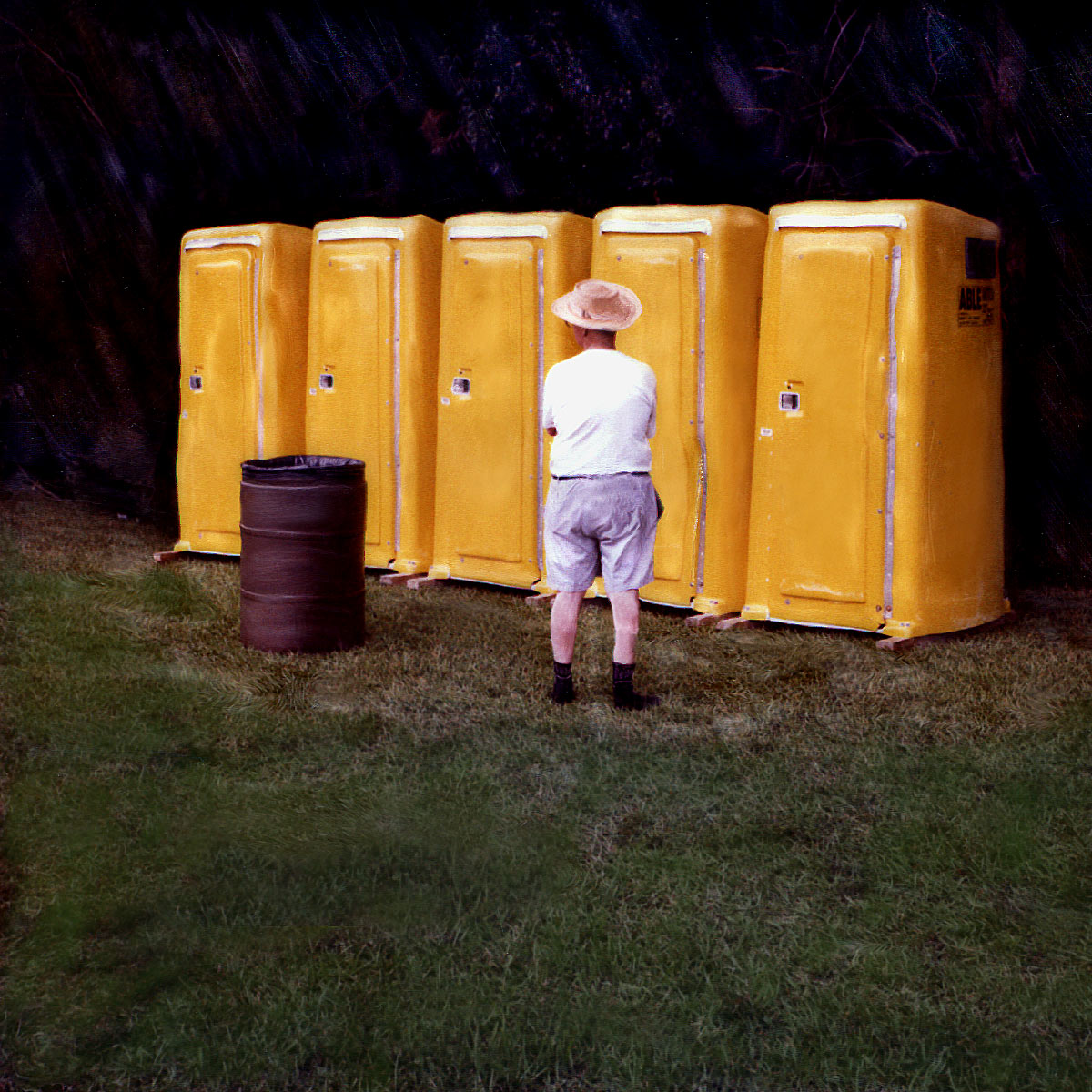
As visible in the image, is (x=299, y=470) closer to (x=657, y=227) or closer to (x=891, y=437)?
(x=657, y=227)

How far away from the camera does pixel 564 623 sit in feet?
15.6

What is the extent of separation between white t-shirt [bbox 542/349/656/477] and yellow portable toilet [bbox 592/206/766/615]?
5.32ft

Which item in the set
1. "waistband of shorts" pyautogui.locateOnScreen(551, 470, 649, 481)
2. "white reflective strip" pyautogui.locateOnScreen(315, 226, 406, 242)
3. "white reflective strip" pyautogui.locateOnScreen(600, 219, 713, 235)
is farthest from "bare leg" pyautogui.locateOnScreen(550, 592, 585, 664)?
"white reflective strip" pyautogui.locateOnScreen(315, 226, 406, 242)

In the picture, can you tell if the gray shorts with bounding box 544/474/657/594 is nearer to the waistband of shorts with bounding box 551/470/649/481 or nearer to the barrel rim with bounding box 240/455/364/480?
the waistband of shorts with bounding box 551/470/649/481

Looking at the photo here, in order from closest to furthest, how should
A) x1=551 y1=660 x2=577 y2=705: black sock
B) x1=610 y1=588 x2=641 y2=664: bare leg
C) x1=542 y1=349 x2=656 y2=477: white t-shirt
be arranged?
x1=542 y1=349 x2=656 y2=477: white t-shirt
x1=610 y1=588 x2=641 y2=664: bare leg
x1=551 y1=660 x2=577 y2=705: black sock

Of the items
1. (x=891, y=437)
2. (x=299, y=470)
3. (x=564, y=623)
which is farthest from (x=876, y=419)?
(x=299, y=470)

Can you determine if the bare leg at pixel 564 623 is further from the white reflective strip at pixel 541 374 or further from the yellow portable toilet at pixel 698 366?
the white reflective strip at pixel 541 374

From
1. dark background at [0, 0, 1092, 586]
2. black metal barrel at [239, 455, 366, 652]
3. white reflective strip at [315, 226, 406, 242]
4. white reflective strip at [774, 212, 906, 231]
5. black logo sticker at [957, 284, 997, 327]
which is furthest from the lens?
dark background at [0, 0, 1092, 586]

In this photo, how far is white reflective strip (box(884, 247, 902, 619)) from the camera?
5.74 m

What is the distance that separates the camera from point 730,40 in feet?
26.1

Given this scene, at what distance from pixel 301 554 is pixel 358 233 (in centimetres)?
233

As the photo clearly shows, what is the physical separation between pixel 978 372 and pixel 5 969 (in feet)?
15.5

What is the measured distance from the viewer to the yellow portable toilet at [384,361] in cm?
707

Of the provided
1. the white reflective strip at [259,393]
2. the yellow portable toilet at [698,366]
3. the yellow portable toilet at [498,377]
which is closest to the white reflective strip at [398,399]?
the yellow portable toilet at [498,377]
